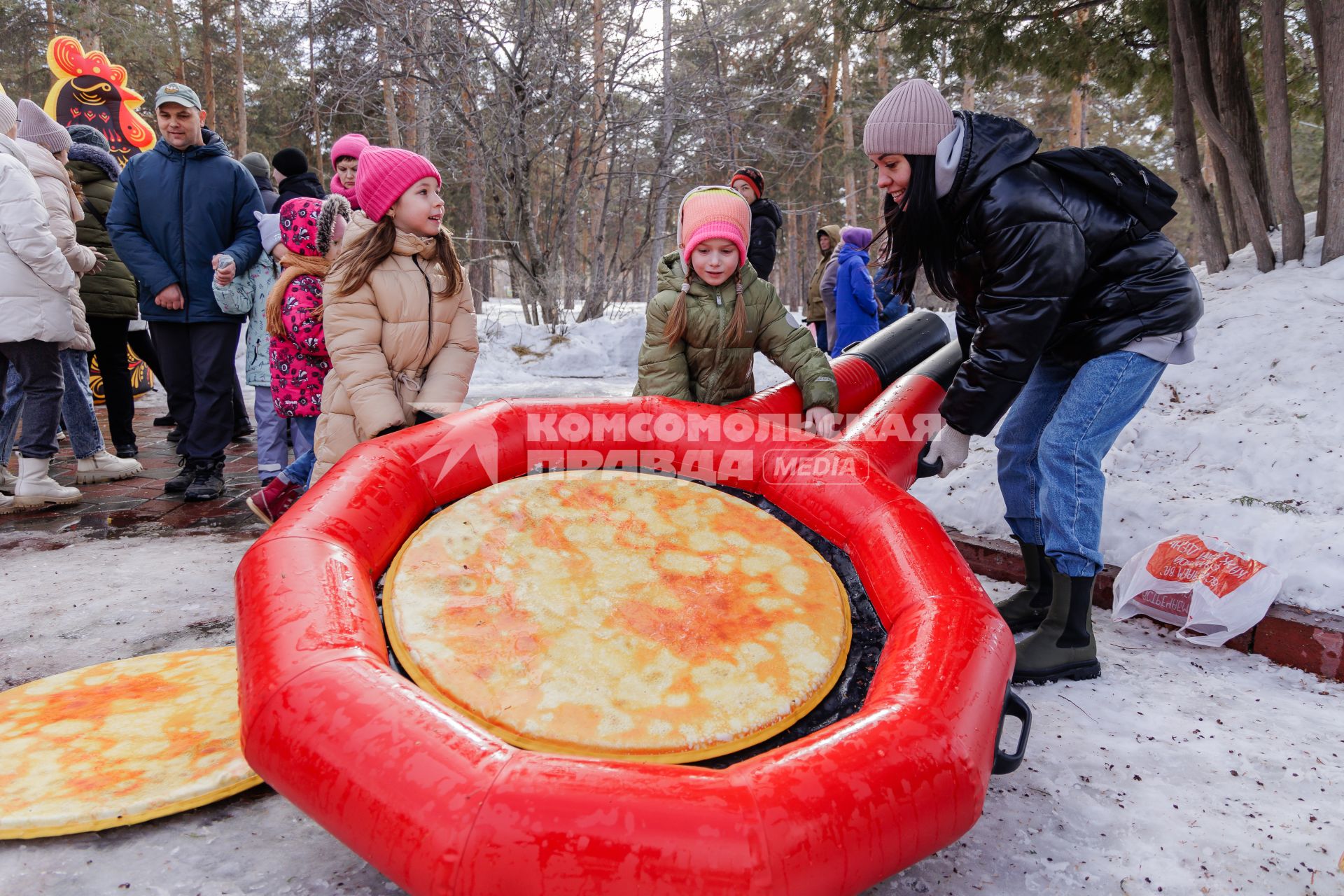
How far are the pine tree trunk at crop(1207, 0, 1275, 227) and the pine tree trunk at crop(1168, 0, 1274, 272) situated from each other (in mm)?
68

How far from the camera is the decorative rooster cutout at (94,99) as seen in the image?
9.41 meters

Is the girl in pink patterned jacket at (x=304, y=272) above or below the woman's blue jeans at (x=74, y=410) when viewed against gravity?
above

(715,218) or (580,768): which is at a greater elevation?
(715,218)

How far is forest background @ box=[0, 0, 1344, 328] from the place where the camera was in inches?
209

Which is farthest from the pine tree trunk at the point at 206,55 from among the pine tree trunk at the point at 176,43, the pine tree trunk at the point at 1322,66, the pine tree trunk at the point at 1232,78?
the pine tree trunk at the point at 1322,66

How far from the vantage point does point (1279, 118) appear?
4.62 meters

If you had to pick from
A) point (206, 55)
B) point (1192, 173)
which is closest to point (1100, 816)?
point (1192, 173)

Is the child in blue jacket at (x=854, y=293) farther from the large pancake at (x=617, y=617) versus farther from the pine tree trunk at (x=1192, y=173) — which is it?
the large pancake at (x=617, y=617)

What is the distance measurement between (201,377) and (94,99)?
8678 mm

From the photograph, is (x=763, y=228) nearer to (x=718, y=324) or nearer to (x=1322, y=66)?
(x=718, y=324)

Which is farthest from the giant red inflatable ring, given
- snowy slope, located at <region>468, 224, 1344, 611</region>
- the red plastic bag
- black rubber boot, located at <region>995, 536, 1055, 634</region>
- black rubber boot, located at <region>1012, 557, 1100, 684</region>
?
snowy slope, located at <region>468, 224, 1344, 611</region>

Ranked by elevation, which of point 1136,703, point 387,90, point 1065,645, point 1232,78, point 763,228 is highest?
point 387,90

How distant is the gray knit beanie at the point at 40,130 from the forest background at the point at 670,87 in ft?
13.0

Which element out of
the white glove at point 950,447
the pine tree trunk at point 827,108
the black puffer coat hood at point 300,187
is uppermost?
the pine tree trunk at point 827,108
